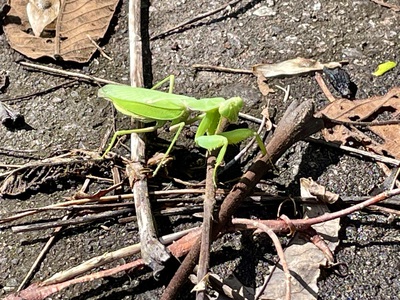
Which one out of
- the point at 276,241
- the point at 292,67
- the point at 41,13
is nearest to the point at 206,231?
the point at 276,241

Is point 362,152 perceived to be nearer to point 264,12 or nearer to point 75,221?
point 264,12

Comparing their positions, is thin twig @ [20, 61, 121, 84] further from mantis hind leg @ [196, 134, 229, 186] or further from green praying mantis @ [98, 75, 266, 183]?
mantis hind leg @ [196, 134, 229, 186]

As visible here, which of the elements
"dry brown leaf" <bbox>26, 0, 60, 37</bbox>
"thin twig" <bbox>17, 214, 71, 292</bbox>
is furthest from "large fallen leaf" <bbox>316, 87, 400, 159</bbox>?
"dry brown leaf" <bbox>26, 0, 60, 37</bbox>

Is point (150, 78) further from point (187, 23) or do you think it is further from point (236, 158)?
point (236, 158)

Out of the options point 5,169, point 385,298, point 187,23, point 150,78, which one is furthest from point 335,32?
point 5,169

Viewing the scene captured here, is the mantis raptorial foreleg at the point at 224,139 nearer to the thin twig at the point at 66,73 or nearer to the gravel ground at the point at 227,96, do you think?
the gravel ground at the point at 227,96

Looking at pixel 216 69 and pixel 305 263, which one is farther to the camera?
pixel 216 69
